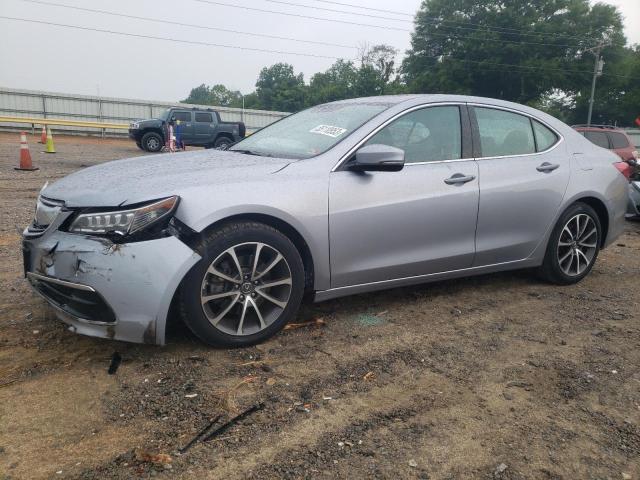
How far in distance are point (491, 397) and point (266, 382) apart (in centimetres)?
115

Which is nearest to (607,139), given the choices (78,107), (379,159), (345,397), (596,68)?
(379,159)

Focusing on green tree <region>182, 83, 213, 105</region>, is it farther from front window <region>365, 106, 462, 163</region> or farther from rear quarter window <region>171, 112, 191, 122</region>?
front window <region>365, 106, 462, 163</region>

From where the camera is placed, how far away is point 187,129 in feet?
68.5

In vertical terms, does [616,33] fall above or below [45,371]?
above

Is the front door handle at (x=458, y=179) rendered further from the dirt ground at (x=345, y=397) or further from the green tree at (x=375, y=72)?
the green tree at (x=375, y=72)

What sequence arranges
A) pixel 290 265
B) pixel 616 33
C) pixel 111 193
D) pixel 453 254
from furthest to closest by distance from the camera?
pixel 616 33 → pixel 453 254 → pixel 290 265 → pixel 111 193

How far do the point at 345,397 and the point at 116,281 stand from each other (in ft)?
4.24

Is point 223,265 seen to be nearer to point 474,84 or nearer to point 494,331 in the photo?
point 494,331

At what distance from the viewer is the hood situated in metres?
2.84

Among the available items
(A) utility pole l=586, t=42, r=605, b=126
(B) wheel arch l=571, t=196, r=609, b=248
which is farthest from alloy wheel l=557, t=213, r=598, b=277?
(A) utility pole l=586, t=42, r=605, b=126

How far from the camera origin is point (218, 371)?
2.82 metres

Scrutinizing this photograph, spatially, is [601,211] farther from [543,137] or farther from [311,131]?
[311,131]

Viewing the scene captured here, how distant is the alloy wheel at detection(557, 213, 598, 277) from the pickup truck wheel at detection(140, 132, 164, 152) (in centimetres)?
1832

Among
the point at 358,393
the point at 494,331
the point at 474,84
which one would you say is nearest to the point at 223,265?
the point at 358,393
